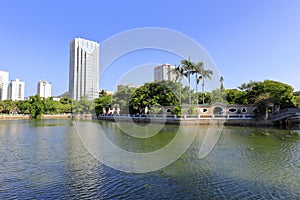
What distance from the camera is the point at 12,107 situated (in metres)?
57.5

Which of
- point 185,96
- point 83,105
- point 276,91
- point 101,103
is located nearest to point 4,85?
point 83,105

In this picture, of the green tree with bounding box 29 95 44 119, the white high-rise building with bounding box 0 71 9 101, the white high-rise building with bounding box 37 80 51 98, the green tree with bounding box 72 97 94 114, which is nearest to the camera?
the green tree with bounding box 29 95 44 119

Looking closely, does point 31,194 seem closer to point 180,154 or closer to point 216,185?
point 216,185

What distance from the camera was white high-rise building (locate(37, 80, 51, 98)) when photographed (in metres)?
116

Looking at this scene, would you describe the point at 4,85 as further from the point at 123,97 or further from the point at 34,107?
the point at 123,97

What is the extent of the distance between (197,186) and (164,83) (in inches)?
1157

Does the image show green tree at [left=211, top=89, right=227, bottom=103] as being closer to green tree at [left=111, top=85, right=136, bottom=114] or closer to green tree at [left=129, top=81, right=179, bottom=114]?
green tree at [left=129, top=81, right=179, bottom=114]

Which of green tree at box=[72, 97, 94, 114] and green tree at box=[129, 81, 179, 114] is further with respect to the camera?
green tree at box=[72, 97, 94, 114]

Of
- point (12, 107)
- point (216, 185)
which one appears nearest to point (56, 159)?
point (216, 185)

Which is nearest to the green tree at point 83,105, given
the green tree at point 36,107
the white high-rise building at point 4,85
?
the green tree at point 36,107

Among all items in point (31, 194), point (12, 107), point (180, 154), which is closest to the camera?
point (31, 194)

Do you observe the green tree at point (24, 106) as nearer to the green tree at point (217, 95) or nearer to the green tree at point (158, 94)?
the green tree at point (158, 94)

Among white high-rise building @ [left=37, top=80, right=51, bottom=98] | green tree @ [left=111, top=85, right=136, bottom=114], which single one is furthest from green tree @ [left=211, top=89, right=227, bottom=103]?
white high-rise building @ [left=37, top=80, right=51, bottom=98]

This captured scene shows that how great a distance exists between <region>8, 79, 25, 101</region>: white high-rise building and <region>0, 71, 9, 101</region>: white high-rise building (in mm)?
2175
